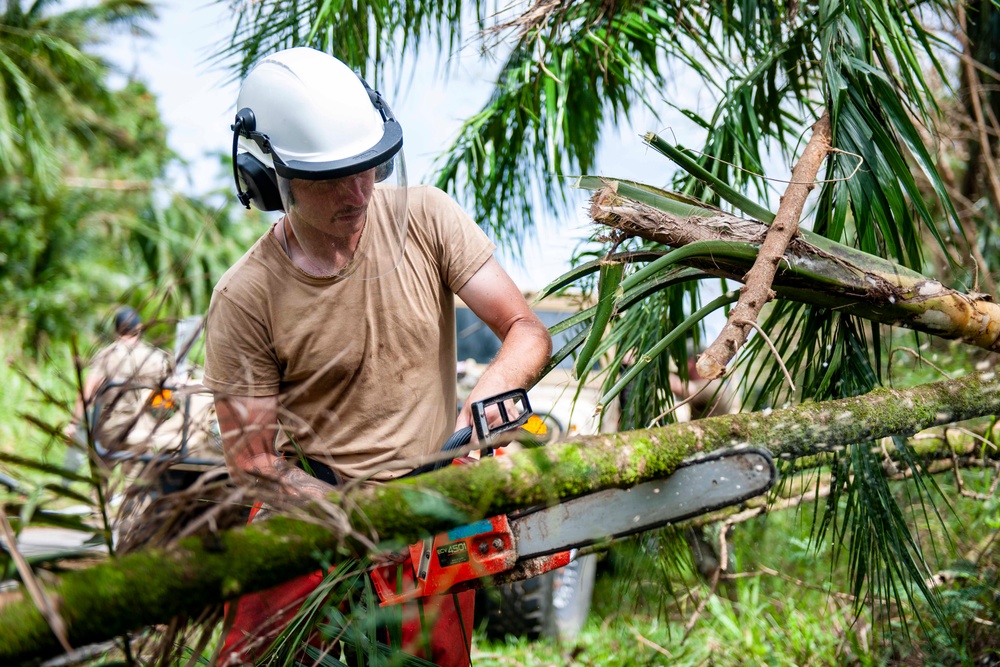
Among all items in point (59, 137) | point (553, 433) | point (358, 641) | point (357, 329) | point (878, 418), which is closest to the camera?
point (358, 641)

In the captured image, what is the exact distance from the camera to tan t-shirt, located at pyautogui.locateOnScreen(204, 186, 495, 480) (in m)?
2.03

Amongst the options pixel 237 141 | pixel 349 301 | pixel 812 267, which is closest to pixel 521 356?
pixel 349 301

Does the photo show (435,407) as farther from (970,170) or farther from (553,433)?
(970,170)

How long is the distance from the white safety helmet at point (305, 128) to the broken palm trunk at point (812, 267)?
0.54 meters

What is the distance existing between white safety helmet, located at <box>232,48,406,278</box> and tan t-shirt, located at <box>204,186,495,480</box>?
21 centimetres

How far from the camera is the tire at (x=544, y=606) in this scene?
3.69m

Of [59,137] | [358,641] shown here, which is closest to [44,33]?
[59,137]

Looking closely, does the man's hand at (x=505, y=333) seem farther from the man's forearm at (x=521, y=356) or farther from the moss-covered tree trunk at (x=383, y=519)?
the moss-covered tree trunk at (x=383, y=519)

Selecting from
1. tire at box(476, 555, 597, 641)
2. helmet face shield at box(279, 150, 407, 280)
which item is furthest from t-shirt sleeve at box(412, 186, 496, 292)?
tire at box(476, 555, 597, 641)

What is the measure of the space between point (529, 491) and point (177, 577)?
1.62ft

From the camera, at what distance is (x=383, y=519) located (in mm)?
1062

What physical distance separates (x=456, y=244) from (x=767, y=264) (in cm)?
80

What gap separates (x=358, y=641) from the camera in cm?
142

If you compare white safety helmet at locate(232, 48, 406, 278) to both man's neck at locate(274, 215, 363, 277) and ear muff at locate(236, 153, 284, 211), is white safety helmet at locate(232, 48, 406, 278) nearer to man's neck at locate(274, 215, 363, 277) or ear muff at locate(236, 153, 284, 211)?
ear muff at locate(236, 153, 284, 211)
